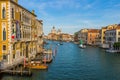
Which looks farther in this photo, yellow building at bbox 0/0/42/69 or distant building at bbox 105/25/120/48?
distant building at bbox 105/25/120/48

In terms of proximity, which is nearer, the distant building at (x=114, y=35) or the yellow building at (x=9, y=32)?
the yellow building at (x=9, y=32)

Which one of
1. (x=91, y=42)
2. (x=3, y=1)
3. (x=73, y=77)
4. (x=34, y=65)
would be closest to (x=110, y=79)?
(x=73, y=77)

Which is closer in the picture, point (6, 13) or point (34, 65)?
point (6, 13)

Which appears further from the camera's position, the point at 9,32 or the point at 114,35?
the point at 114,35

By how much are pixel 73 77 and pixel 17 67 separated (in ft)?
33.1

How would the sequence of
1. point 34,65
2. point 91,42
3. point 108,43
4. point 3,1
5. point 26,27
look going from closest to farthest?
point 3,1 → point 34,65 → point 26,27 → point 108,43 → point 91,42

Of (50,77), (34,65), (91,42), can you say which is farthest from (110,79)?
(91,42)

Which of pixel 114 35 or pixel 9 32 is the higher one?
pixel 9 32

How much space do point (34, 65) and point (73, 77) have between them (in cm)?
895

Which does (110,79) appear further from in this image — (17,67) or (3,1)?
(3,1)

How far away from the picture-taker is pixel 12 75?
35.6 metres

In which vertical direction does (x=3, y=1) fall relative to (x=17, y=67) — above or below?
above

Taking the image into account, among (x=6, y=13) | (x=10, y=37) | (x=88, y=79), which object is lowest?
(x=88, y=79)

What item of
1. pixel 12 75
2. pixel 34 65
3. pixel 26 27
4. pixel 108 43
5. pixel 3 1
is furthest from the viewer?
pixel 108 43
